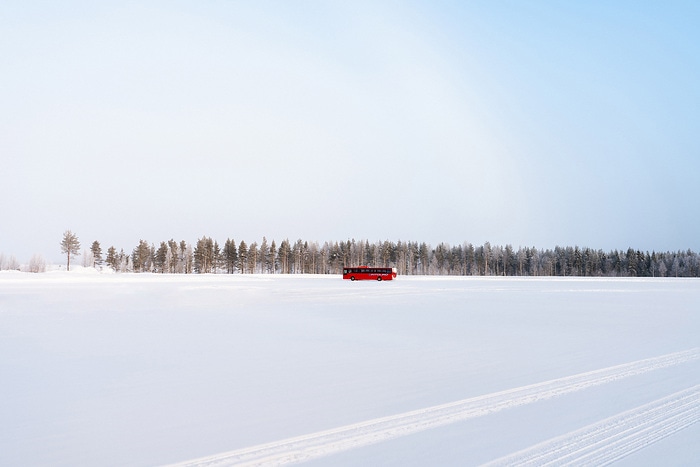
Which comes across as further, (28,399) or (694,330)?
(694,330)

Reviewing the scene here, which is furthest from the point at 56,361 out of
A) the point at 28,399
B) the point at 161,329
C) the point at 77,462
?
the point at 77,462

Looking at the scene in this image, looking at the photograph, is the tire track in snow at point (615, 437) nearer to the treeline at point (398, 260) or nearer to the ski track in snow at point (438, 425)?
the ski track in snow at point (438, 425)

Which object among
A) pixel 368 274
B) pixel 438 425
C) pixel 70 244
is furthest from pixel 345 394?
pixel 70 244

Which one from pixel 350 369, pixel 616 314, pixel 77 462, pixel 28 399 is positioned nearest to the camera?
pixel 77 462

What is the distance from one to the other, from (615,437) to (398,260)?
428 ft

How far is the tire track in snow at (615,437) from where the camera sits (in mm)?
5055

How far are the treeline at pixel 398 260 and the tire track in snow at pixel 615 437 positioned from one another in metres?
122

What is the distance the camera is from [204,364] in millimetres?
9586

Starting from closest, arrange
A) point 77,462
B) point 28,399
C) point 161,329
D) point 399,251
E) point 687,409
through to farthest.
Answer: point 77,462 < point 687,409 < point 28,399 < point 161,329 < point 399,251

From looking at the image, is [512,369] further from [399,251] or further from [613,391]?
[399,251]

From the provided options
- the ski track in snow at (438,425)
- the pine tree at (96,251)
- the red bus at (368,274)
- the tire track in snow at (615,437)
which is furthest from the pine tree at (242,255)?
the tire track in snow at (615,437)

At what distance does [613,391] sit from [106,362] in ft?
31.8

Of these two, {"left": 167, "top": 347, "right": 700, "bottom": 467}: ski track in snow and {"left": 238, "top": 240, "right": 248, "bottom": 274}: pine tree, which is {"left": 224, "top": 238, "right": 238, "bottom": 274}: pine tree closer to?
{"left": 238, "top": 240, "right": 248, "bottom": 274}: pine tree

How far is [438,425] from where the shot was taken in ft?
19.8
